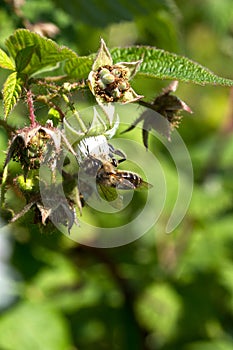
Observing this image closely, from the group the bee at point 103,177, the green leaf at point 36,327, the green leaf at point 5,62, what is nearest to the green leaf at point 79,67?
the green leaf at point 5,62

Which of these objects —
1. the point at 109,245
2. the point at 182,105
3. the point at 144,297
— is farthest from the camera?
the point at 109,245

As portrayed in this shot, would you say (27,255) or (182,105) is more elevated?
(182,105)

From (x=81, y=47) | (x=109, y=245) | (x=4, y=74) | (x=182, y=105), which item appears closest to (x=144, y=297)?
(x=109, y=245)

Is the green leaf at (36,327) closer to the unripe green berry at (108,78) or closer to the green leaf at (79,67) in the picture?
the green leaf at (79,67)

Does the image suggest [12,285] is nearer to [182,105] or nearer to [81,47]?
[81,47]

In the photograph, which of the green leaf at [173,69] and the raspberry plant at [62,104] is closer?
the raspberry plant at [62,104]

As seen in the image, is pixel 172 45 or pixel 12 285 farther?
pixel 12 285

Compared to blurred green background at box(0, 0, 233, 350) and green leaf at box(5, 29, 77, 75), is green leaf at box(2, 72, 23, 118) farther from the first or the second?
blurred green background at box(0, 0, 233, 350)
